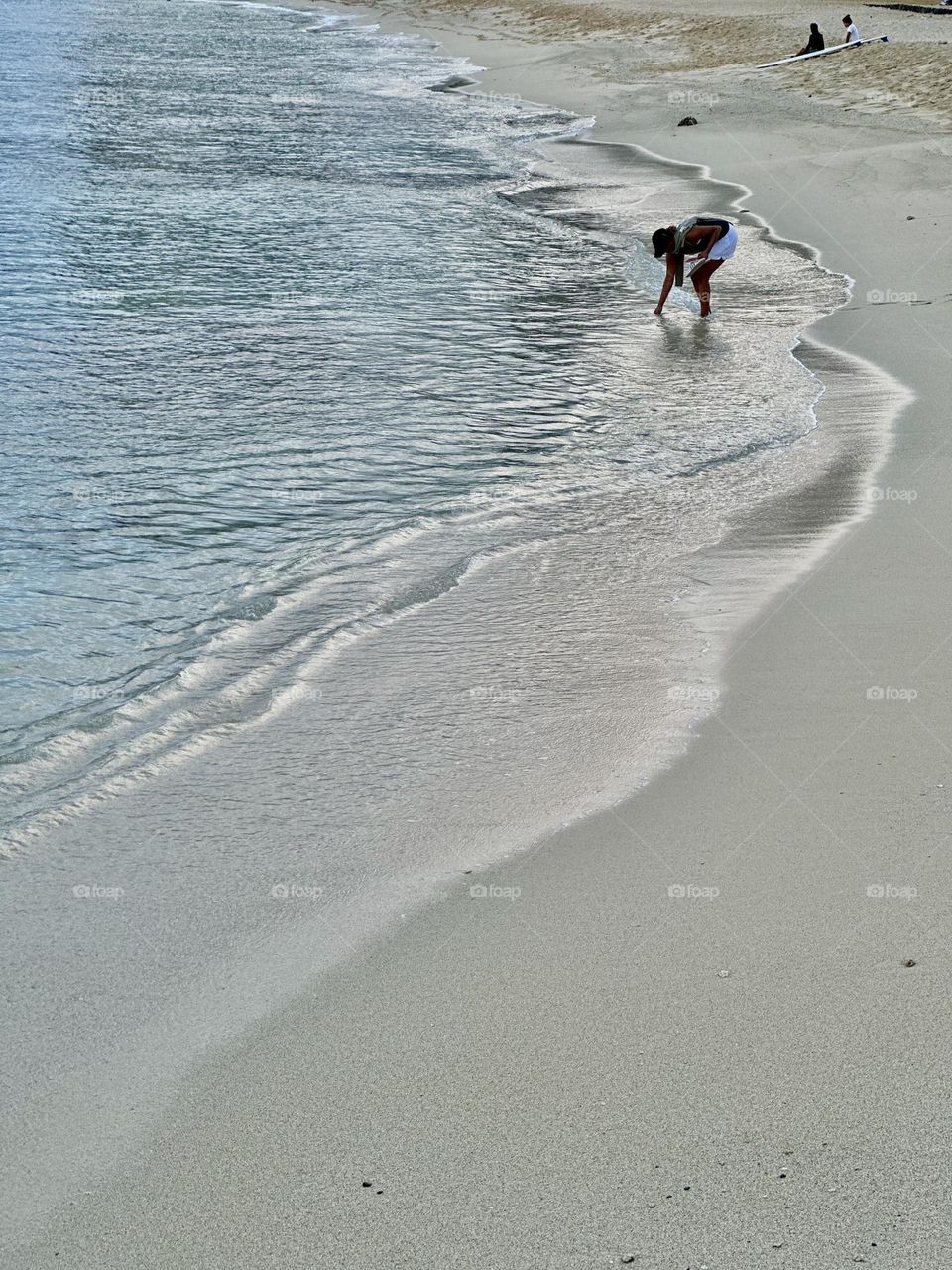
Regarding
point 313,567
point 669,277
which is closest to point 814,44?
point 669,277

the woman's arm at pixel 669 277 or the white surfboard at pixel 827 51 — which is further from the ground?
the white surfboard at pixel 827 51

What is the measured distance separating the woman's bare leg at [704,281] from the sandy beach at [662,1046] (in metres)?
6.89

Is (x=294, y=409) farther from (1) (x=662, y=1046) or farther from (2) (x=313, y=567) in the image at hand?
(1) (x=662, y=1046)

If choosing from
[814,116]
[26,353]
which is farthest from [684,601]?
[814,116]

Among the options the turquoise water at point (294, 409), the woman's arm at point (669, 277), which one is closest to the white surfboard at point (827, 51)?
the turquoise water at point (294, 409)

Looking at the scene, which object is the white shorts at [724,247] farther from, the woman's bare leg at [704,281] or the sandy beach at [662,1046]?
the sandy beach at [662,1046]

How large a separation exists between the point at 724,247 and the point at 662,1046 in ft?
34.7

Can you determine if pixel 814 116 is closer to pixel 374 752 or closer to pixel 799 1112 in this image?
pixel 374 752

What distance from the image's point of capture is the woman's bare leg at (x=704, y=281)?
12.8 m

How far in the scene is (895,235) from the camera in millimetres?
15133

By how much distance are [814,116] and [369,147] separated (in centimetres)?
798

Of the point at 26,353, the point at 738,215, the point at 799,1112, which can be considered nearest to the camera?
the point at 799,1112

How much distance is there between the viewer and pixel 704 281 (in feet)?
42.2

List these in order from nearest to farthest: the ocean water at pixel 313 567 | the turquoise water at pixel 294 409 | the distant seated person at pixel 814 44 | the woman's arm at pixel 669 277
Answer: the ocean water at pixel 313 567 < the turquoise water at pixel 294 409 < the woman's arm at pixel 669 277 < the distant seated person at pixel 814 44
